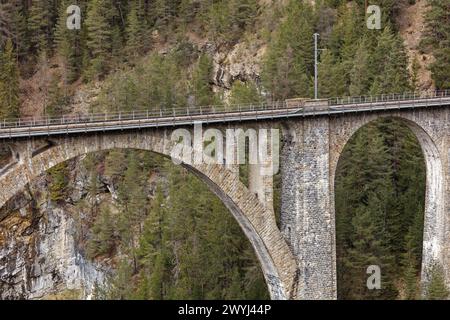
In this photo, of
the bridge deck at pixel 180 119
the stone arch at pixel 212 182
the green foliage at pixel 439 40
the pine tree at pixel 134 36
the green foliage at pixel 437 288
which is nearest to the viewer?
the stone arch at pixel 212 182

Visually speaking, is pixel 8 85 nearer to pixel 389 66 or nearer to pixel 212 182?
pixel 389 66

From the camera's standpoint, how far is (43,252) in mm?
64188

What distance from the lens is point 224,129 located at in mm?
38344

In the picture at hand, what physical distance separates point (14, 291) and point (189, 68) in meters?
32.8

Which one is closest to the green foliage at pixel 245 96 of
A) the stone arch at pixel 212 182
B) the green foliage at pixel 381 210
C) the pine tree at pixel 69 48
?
the green foliage at pixel 381 210

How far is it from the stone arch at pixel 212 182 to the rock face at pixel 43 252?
82.0 feet

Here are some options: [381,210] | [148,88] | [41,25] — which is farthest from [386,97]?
[41,25]

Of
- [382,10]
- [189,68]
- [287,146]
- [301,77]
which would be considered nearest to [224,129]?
[287,146]

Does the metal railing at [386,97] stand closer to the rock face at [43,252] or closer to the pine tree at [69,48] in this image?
the rock face at [43,252]

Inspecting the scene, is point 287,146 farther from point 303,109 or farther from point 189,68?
point 189,68

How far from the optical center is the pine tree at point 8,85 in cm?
7069

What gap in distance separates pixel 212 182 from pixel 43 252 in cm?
3178

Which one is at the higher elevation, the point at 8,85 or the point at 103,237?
the point at 8,85

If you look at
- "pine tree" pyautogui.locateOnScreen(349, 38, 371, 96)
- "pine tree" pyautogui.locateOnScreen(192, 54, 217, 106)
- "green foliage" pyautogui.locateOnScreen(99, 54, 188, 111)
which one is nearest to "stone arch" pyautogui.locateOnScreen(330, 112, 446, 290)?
"pine tree" pyautogui.locateOnScreen(349, 38, 371, 96)
